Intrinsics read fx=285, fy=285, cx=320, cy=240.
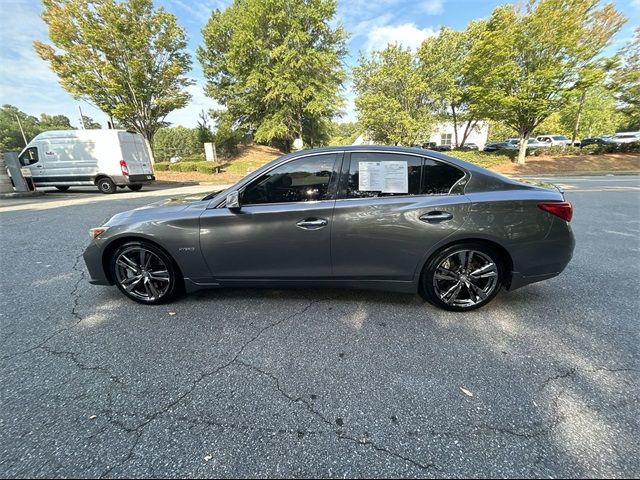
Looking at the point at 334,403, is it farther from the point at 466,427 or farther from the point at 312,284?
the point at 312,284

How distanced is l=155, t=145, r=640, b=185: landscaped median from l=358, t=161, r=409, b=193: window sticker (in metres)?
16.0

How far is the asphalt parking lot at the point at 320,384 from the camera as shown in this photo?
1.46 metres

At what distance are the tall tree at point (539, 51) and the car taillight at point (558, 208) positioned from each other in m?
19.0

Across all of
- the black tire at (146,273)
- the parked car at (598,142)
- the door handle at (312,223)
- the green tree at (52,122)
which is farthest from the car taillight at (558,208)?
the green tree at (52,122)


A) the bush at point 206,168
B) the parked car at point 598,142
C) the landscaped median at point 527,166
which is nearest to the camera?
the landscaped median at point 527,166

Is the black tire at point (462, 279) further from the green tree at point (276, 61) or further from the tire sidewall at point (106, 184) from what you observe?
the green tree at point (276, 61)

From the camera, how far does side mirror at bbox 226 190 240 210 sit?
2574 mm

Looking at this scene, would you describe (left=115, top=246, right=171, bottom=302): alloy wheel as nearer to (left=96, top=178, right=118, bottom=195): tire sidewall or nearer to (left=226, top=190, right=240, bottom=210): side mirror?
(left=226, top=190, right=240, bottom=210): side mirror

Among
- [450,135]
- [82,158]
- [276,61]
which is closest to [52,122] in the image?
[276,61]

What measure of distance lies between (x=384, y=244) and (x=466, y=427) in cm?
141

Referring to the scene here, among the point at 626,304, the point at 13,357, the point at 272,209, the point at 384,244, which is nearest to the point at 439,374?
the point at 384,244

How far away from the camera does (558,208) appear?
251cm

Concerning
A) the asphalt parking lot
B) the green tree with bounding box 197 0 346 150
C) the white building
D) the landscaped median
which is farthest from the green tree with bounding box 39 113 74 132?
the asphalt parking lot

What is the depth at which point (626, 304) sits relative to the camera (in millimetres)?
2787
